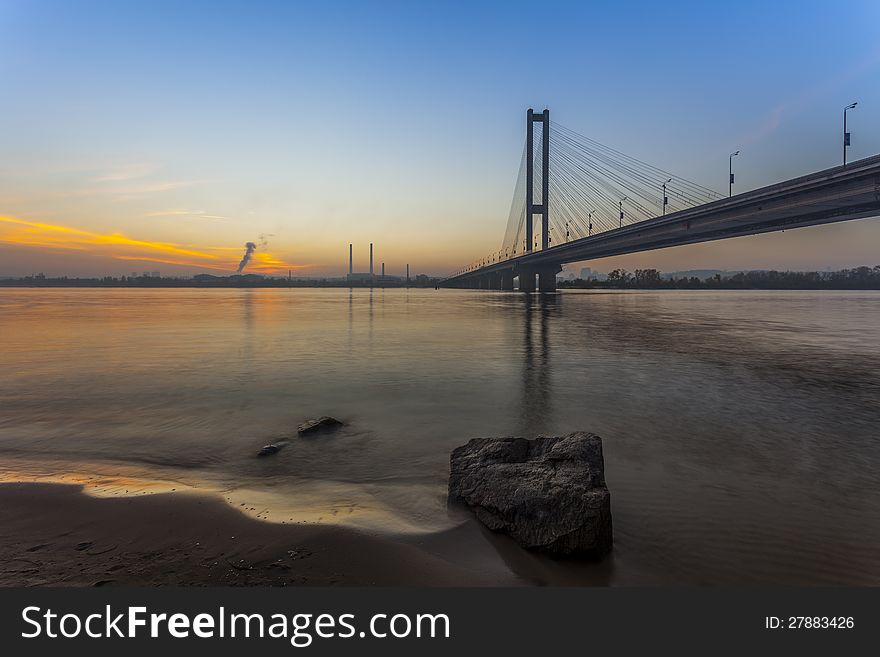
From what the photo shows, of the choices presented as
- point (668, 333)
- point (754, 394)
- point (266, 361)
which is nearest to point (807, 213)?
point (668, 333)

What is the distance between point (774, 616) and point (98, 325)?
3593 centimetres

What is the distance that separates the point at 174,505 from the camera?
4.69 metres

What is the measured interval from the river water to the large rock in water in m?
0.24

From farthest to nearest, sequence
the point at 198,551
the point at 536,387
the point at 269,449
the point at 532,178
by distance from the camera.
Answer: the point at 532,178, the point at 536,387, the point at 269,449, the point at 198,551

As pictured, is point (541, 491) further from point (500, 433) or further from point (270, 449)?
point (270, 449)

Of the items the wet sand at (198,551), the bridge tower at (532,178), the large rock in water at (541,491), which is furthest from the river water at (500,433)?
the bridge tower at (532,178)

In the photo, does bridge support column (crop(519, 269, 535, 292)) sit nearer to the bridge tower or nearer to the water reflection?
the bridge tower

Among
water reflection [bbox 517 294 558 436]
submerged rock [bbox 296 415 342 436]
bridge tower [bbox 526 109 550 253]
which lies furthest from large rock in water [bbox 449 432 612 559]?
bridge tower [bbox 526 109 550 253]

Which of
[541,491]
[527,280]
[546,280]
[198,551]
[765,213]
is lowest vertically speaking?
[198,551]

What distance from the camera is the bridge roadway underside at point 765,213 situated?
2611 cm

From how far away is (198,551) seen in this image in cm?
371

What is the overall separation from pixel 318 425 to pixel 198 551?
166 inches

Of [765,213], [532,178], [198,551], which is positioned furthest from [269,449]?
[532,178]

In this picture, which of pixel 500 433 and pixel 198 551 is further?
pixel 500 433
